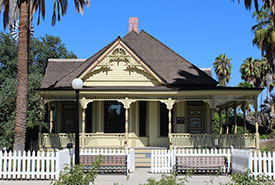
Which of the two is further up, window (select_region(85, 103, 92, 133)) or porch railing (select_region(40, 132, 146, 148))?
window (select_region(85, 103, 92, 133))

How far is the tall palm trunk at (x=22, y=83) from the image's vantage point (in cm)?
1341

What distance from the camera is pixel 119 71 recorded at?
63.2 feet

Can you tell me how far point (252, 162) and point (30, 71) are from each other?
123 feet

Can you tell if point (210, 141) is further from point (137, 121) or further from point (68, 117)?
point (68, 117)

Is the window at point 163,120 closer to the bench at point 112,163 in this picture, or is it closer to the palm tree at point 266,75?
the bench at point 112,163

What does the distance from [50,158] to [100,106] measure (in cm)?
830

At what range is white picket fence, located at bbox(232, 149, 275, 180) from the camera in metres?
11.5

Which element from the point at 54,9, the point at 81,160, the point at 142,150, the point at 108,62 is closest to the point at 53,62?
the point at 108,62

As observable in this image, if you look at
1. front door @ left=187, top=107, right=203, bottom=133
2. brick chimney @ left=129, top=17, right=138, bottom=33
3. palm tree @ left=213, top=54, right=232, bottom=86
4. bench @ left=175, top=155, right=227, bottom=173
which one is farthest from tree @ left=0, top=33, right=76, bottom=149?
palm tree @ left=213, top=54, right=232, bottom=86

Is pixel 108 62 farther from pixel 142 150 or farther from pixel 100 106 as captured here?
pixel 142 150

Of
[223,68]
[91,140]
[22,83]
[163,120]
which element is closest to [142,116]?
[163,120]

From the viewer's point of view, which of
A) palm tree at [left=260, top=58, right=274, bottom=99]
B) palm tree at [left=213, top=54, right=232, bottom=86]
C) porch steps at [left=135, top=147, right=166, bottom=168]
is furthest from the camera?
palm tree at [left=213, top=54, right=232, bottom=86]

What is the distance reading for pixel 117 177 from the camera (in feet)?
40.4

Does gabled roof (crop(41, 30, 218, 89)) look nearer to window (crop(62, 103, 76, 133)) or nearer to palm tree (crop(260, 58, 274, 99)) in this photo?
window (crop(62, 103, 76, 133))
